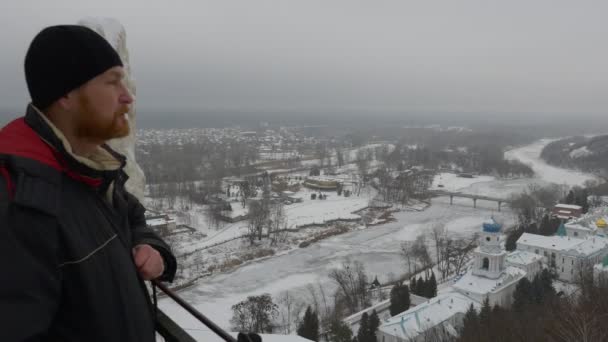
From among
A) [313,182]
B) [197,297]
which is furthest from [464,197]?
[197,297]

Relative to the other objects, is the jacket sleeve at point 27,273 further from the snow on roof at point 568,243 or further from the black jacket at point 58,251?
the snow on roof at point 568,243

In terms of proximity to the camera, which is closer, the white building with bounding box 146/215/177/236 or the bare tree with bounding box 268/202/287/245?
the white building with bounding box 146/215/177/236

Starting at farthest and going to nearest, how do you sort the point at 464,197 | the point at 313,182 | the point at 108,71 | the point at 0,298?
1. the point at 313,182
2. the point at 464,197
3. the point at 108,71
4. the point at 0,298

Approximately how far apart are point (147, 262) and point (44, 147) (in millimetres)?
280

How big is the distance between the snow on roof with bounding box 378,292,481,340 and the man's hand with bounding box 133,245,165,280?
7051 mm

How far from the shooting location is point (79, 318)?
1.77 ft

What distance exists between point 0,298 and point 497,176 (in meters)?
33.4

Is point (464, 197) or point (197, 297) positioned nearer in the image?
point (197, 297)

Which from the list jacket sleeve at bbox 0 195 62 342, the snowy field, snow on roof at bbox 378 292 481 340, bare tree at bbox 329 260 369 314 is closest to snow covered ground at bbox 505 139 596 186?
the snowy field

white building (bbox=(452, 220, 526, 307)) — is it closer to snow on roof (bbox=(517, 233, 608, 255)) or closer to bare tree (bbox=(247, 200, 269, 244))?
snow on roof (bbox=(517, 233, 608, 255))

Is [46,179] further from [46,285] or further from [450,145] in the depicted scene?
[450,145]

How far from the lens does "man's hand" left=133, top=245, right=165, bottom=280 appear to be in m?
0.75

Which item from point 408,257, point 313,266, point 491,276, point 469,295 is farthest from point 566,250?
point 313,266

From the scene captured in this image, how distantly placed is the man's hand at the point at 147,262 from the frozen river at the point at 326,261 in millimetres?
7877
